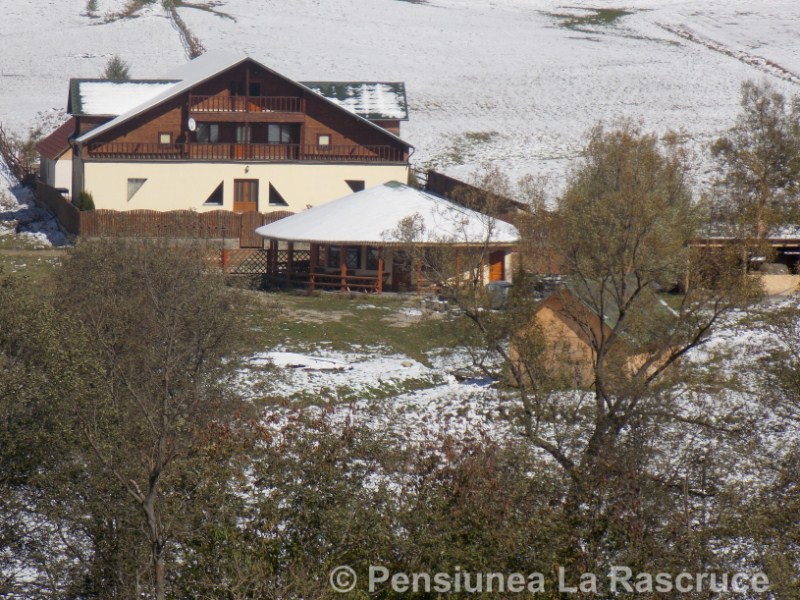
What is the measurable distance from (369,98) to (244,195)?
934cm

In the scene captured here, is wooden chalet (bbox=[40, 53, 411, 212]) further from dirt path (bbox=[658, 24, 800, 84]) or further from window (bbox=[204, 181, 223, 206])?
dirt path (bbox=[658, 24, 800, 84])

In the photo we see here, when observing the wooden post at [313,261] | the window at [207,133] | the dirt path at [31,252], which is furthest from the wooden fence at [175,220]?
the wooden post at [313,261]

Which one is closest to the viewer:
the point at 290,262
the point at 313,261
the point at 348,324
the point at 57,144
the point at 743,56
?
the point at 348,324

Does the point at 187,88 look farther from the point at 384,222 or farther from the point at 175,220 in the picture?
the point at 384,222

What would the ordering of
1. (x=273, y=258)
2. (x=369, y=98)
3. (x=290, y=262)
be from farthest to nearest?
1. (x=369, y=98)
2. (x=273, y=258)
3. (x=290, y=262)

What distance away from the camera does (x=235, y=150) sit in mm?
46281

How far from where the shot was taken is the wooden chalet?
4541 centimetres

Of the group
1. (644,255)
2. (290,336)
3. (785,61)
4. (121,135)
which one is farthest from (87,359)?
(785,61)

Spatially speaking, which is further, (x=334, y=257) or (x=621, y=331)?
(x=334, y=257)

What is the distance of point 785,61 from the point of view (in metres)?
81.9

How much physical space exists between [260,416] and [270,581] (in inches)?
186

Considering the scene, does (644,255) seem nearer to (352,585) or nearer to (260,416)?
(260,416)

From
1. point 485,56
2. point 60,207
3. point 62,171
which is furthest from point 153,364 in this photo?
point 485,56

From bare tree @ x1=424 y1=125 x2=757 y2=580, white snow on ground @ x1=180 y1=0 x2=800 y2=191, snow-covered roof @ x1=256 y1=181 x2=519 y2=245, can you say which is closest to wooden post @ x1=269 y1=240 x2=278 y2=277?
snow-covered roof @ x1=256 y1=181 x2=519 y2=245
